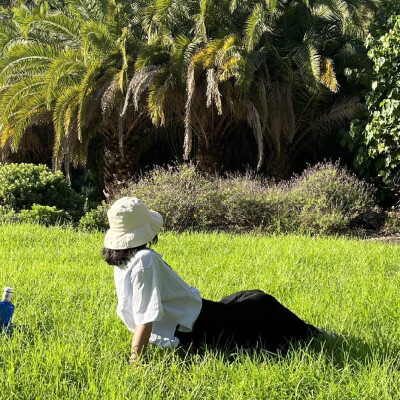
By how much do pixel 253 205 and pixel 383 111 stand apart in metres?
2.97

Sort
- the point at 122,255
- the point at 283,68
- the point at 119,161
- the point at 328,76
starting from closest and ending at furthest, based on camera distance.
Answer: the point at 122,255
the point at 328,76
the point at 283,68
the point at 119,161

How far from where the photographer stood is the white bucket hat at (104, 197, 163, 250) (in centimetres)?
322

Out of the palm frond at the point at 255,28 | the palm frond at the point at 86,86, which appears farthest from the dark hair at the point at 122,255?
the palm frond at the point at 86,86

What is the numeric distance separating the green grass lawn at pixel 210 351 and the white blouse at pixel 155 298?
166 millimetres

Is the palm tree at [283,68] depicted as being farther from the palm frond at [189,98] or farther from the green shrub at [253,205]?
the green shrub at [253,205]

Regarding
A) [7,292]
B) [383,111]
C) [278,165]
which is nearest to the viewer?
Result: [7,292]

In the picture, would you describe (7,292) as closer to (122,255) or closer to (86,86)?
(122,255)

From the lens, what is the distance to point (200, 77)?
1120 cm

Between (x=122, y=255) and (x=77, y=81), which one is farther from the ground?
(x=122, y=255)

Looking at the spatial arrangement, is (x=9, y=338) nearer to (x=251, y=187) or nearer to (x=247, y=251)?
(x=247, y=251)

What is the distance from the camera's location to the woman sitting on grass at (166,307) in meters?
3.15

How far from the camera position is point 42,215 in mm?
9383

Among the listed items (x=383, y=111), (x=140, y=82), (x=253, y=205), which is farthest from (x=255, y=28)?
(x=253, y=205)

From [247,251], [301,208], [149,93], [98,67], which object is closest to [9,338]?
[247,251]
